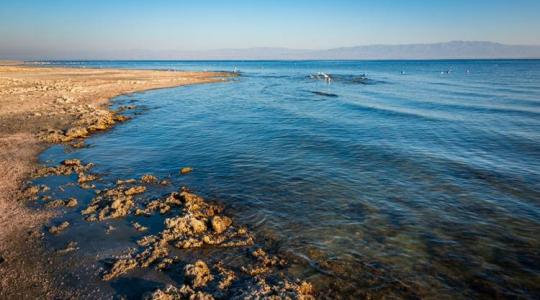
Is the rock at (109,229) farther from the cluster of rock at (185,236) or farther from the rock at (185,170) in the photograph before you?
A: the rock at (185,170)

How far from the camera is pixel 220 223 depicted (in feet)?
33.9

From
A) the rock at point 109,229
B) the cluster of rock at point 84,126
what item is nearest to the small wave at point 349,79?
the cluster of rock at point 84,126

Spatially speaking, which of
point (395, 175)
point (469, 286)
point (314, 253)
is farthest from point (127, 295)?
point (395, 175)

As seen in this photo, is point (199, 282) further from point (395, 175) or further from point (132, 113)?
point (132, 113)

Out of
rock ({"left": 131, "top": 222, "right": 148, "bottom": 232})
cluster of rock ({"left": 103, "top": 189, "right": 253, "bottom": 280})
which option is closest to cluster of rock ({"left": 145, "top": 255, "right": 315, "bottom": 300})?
cluster of rock ({"left": 103, "top": 189, "right": 253, "bottom": 280})

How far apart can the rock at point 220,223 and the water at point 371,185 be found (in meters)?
0.50

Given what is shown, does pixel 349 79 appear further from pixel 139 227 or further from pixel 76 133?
pixel 139 227

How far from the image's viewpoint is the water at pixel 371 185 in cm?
854

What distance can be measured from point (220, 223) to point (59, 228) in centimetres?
498

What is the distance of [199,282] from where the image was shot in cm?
759

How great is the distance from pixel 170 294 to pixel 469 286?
7150 millimetres

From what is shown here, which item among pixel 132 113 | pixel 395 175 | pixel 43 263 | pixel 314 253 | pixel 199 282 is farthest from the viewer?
pixel 132 113

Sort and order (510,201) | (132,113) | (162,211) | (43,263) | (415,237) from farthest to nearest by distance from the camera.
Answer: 1. (132,113)
2. (510,201)
3. (162,211)
4. (415,237)
5. (43,263)

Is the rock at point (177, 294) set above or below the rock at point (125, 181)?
below
